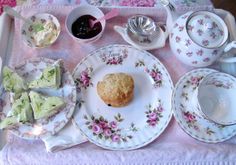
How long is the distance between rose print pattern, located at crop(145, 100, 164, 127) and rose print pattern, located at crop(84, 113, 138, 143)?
0.04 metres

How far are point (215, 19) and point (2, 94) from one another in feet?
1.68

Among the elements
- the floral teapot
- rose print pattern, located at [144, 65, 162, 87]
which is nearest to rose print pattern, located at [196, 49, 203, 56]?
the floral teapot

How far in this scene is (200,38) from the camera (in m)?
0.69

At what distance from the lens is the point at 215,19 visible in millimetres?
718

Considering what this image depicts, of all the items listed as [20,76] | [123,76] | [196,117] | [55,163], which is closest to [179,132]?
[196,117]

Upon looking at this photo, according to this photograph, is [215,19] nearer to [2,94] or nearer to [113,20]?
[113,20]

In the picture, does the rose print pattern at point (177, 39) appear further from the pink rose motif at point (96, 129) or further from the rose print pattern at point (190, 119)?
the pink rose motif at point (96, 129)

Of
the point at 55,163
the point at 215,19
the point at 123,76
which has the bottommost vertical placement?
the point at 55,163

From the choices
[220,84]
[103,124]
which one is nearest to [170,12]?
[220,84]

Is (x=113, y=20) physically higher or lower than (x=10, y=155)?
higher

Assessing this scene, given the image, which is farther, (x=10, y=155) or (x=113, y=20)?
(x=113, y=20)

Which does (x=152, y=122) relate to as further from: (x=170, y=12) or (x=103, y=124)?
(x=170, y=12)

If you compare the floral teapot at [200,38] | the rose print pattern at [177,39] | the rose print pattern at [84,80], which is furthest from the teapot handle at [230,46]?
the rose print pattern at [84,80]

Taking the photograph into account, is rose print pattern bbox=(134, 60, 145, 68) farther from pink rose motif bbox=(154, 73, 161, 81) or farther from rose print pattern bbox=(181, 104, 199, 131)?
rose print pattern bbox=(181, 104, 199, 131)
